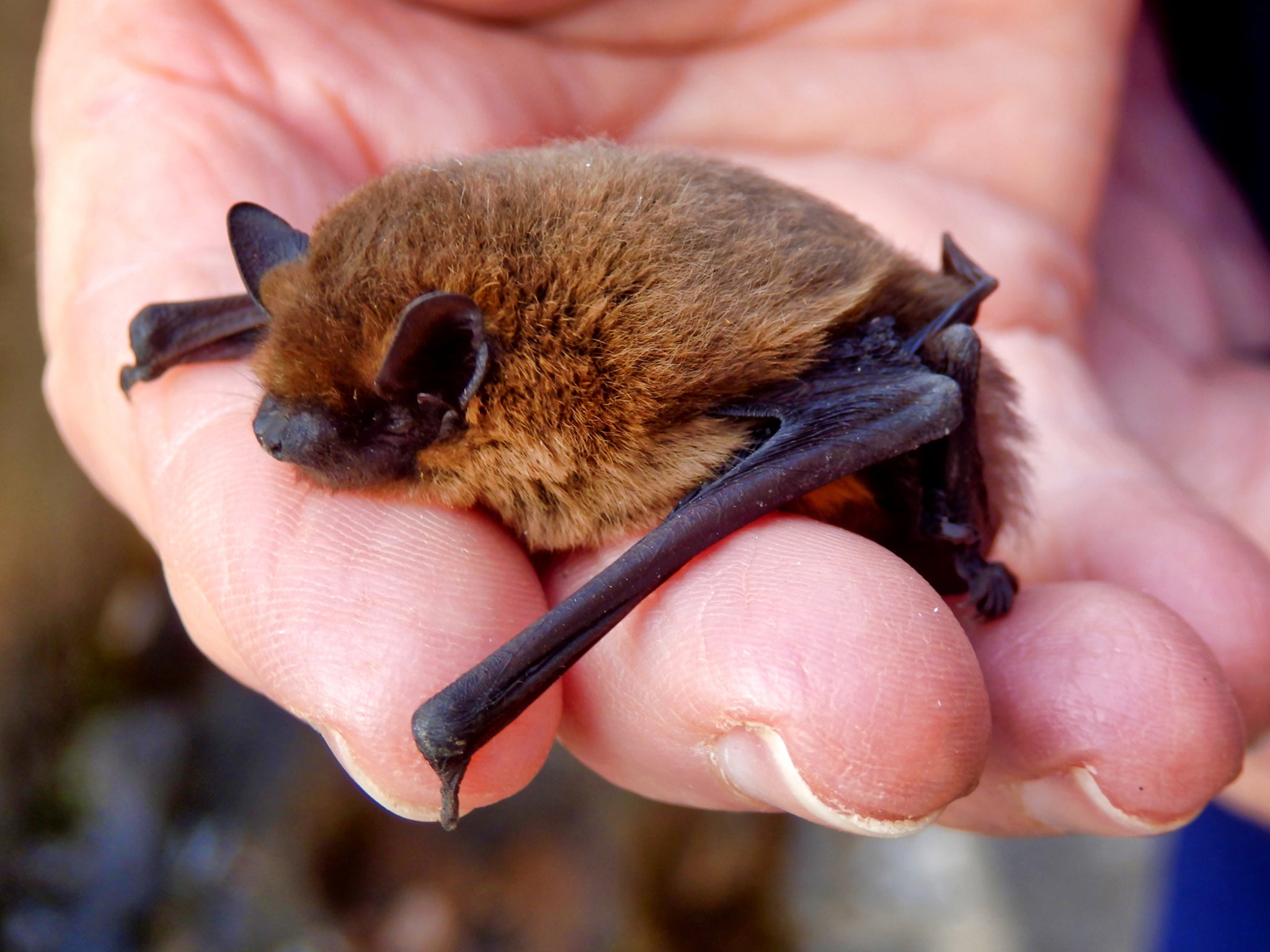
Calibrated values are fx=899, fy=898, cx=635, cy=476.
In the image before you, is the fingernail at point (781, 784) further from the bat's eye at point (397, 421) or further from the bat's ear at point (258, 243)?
the bat's ear at point (258, 243)

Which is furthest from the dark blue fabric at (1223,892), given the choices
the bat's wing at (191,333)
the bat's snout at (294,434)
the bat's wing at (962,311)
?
the bat's wing at (191,333)

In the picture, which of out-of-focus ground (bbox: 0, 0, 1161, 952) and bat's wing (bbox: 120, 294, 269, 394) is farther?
out-of-focus ground (bbox: 0, 0, 1161, 952)

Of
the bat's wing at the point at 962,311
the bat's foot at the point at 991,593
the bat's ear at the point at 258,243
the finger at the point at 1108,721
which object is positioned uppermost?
the bat's ear at the point at 258,243

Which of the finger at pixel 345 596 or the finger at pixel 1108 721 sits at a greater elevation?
the finger at pixel 345 596

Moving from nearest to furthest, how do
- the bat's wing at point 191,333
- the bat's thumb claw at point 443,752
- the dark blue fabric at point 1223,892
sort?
1. the bat's thumb claw at point 443,752
2. the bat's wing at point 191,333
3. the dark blue fabric at point 1223,892

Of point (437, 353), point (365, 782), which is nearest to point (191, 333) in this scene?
point (437, 353)

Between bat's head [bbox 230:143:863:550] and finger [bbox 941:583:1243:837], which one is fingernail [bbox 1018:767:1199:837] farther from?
bat's head [bbox 230:143:863:550]

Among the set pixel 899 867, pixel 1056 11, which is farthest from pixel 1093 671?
pixel 899 867

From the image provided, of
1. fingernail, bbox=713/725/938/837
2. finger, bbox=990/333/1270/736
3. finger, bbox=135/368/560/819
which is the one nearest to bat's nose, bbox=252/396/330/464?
finger, bbox=135/368/560/819

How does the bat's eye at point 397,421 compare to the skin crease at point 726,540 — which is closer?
the skin crease at point 726,540
